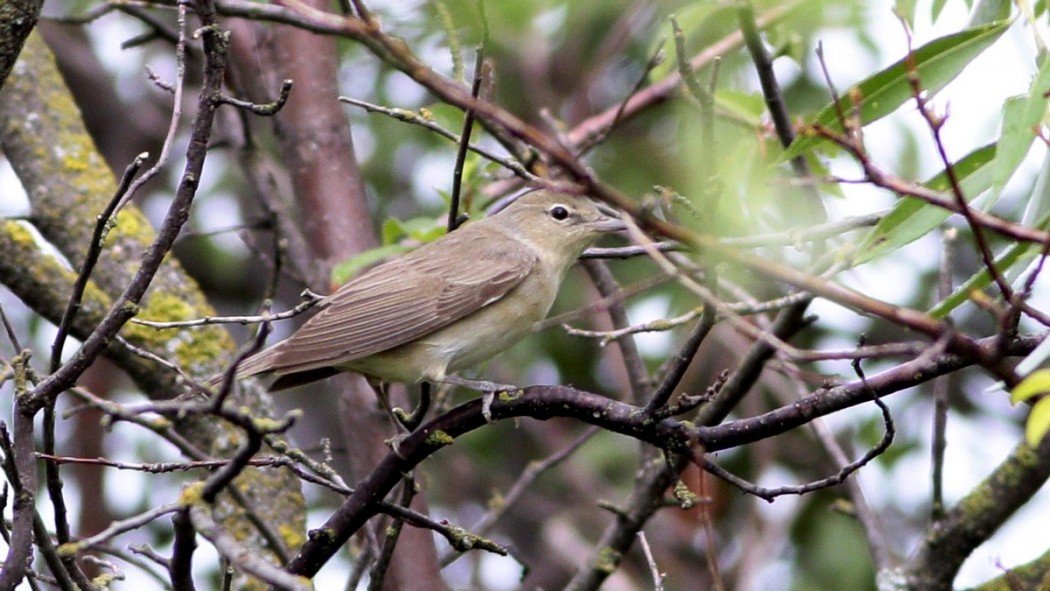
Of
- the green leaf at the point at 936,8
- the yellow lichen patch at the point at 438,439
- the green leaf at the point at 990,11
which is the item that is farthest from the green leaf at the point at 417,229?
the green leaf at the point at 990,11

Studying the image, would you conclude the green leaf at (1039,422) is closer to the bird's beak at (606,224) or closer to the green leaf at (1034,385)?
the green leaf at (1034,385)

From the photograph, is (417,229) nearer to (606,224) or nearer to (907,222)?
(606,224)

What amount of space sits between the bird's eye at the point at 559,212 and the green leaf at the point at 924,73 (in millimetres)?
1883

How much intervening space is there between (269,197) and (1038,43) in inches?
130

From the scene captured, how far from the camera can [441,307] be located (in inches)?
173

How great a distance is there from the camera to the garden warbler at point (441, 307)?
13.7ft

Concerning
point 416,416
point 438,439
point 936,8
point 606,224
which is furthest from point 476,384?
point 936,8

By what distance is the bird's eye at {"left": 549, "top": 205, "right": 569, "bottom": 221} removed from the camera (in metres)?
4.83

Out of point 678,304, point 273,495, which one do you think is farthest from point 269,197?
point 678,304

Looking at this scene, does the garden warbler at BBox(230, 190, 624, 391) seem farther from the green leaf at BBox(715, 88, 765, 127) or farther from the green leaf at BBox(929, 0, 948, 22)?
the green leaf at BBox(929, 0, 948, 22)

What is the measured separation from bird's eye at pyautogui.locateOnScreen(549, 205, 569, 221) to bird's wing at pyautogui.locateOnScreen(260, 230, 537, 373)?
20cm

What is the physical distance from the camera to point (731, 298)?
482 cm

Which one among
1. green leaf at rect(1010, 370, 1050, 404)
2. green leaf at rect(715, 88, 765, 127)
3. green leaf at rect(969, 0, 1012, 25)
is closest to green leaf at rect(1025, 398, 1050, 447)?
green leaf at rect(1010, 370, 1050, 404)

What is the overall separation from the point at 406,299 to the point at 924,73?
2.12 m
